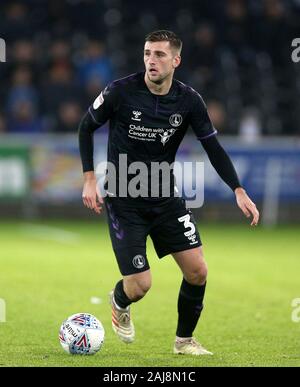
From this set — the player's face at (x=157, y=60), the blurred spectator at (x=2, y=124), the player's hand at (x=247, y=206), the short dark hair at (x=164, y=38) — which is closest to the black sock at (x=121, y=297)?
the player's hand at (x=247, y=206)

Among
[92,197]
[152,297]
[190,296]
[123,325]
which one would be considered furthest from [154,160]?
[152,297]

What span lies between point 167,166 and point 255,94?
13832 millimetres

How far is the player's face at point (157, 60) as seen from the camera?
7785 millimetres

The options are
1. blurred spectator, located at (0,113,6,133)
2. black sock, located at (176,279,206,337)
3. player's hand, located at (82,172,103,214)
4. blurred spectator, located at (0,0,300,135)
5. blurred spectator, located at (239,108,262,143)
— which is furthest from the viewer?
blurred spectator, located at (0,0,300,135)

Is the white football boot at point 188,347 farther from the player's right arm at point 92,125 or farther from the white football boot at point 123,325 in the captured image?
the player's right arm at point 92,125

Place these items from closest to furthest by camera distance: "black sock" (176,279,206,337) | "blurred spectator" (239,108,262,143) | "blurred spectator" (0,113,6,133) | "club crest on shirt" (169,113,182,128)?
"club crest on shirt" (169,113,182,128) < "black sock" (176,279,206,337) < "blurred spectator" (0,113,6,133) < "blurred spectator" (239,108,262,143)

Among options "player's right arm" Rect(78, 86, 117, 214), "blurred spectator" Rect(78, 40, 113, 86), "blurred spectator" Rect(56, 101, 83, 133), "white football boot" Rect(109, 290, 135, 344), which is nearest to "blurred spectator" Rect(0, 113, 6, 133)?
"blurred spectator" Rect(56, 101, 83, 133)

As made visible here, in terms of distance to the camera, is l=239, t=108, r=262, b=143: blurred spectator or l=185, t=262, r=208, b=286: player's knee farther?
l=239, t=108, r=262, b=143: blurred spectator

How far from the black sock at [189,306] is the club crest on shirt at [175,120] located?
1.23 metres

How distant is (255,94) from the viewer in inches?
849

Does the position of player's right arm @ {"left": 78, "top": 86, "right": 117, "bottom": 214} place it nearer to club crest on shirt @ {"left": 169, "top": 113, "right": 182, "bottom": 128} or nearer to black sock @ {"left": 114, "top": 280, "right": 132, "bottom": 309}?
club crest on shirt @ {"left": 169, "top": 113, "right": 182, "bottom": 128}

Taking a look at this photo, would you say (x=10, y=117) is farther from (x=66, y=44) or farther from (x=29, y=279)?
(x=29, y=279)

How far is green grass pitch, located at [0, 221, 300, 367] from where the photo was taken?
7.88 m

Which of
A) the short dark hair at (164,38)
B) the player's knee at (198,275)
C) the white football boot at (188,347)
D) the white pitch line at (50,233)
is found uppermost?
the short dark hair at (164,38)
